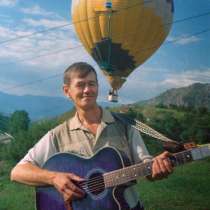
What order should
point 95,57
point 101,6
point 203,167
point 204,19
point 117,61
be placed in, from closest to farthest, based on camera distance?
1. point 203,167
2. point 204,19
3. point 95,57
4. point 101,6
5. point 117,61

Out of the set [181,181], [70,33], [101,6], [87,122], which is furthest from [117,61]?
[87,122]

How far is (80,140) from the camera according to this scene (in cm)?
105

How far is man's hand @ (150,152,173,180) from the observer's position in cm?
93

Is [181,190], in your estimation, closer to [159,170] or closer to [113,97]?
[113,97]

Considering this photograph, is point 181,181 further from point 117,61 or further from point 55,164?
point 117,61

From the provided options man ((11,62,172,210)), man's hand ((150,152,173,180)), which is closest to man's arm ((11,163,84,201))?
man ((11,62,172,210))

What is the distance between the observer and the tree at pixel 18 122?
195cm

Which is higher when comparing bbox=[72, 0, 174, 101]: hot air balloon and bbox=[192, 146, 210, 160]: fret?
bbox=[72, 0, 174, 101]: hot air balloon

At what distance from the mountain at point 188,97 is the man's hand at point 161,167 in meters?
0.91

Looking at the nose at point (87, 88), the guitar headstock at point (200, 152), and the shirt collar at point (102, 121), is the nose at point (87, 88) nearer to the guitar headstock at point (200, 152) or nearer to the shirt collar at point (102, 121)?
the shirt collar at point (102, 121)

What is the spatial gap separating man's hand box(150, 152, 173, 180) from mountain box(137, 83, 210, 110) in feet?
2.99

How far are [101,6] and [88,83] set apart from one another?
55.8 inches

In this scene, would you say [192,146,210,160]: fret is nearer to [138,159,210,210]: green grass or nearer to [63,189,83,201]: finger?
[63,189,83,201]: finger

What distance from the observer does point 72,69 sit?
102 cm
